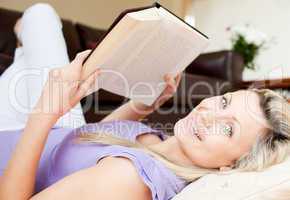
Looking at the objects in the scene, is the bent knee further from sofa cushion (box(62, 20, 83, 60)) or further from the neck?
sofa cushion (box(62, 20, 83, 60))

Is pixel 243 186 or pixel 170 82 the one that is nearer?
pixel 243 186

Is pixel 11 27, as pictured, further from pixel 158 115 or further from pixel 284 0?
pixel 284 0

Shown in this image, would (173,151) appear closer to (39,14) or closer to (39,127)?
(39,127)

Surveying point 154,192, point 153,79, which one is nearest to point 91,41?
point 153,79

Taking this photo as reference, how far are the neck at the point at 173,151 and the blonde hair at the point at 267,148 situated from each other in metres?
0.03

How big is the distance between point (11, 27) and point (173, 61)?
4.73 ft

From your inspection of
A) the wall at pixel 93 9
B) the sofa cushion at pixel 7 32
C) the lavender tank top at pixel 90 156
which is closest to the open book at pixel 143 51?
the lavender tank top at pixel 90 156

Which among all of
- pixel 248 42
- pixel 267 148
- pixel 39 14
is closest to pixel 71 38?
pixel 39 14

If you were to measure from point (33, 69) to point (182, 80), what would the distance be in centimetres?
129

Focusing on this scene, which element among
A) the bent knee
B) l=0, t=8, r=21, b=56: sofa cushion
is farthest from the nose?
l=0, t=8, r=21, b=56: sofa cushion

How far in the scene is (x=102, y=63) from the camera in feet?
2.54

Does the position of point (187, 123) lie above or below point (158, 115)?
above

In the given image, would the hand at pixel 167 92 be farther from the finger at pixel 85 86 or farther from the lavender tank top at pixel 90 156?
the finger at pixel 85 86

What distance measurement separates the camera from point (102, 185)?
0.63m
